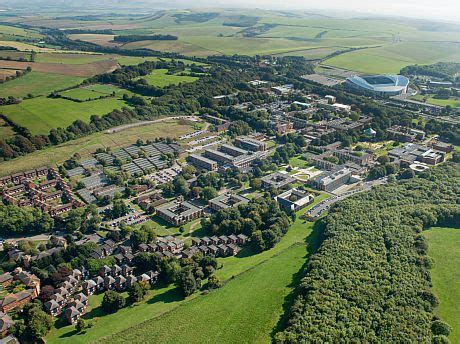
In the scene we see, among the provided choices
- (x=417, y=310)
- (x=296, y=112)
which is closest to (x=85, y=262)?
(x=417, y=310)

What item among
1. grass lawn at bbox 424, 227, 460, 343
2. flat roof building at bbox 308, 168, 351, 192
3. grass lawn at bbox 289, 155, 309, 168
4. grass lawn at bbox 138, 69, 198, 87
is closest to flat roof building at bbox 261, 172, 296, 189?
flat roof building at bbox 308, 168, 351, 192

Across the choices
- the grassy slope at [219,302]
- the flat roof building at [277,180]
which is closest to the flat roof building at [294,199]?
the flat roof building at [277,180]

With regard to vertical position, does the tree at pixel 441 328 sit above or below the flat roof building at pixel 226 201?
above

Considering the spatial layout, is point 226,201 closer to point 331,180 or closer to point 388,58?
point 331,180

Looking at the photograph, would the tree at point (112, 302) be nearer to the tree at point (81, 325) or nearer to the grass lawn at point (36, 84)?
the tree at point (81, 325)

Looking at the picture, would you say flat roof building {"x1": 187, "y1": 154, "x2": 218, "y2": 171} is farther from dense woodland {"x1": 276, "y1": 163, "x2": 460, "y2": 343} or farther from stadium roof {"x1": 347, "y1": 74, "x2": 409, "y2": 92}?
stadium roof {"x1": 347, "y1": 74, "x2": 409, "y2": 92}

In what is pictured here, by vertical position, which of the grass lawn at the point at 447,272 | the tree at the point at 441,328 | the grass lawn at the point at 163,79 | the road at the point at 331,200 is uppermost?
the grass lawn at the point at 163,79
